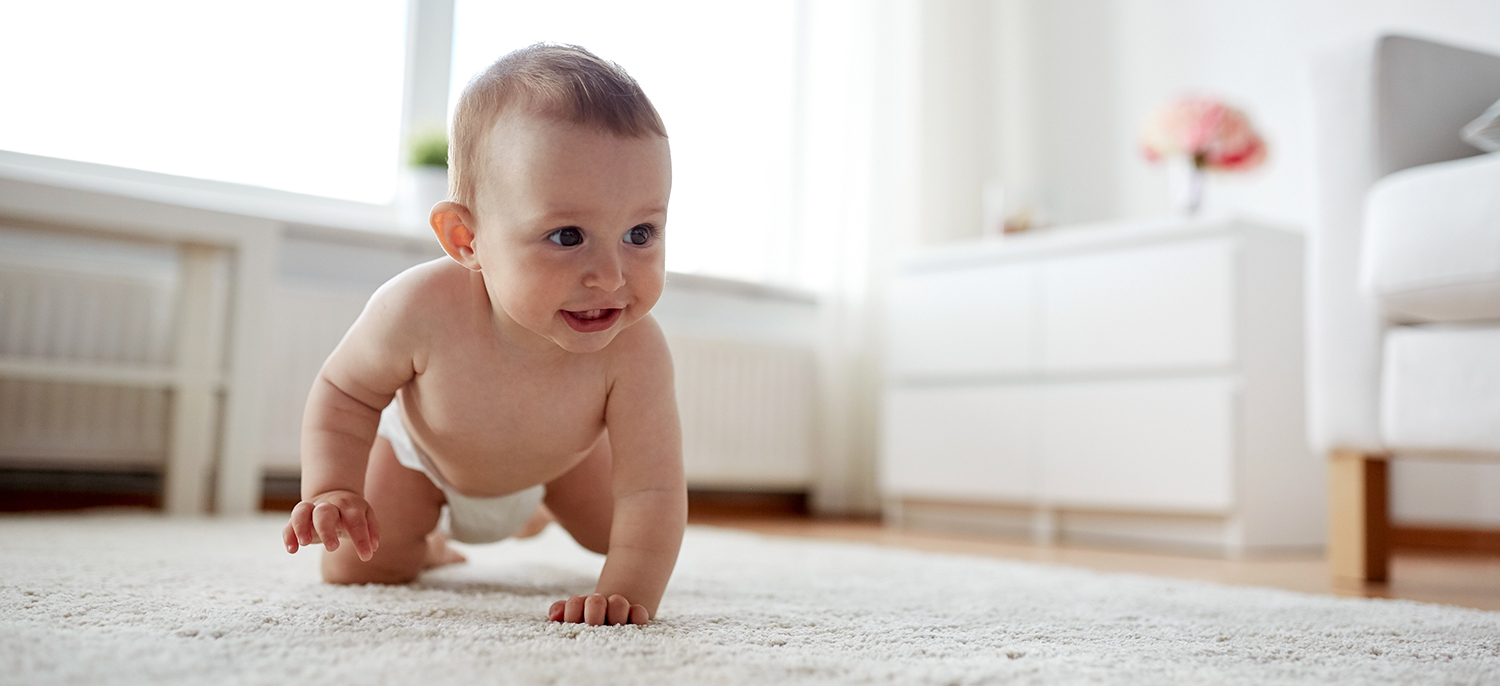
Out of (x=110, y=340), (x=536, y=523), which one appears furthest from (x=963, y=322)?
(x=110, y=340)

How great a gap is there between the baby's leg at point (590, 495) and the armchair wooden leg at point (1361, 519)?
0.97m

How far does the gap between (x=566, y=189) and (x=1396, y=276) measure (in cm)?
102

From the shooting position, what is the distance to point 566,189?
717 mm

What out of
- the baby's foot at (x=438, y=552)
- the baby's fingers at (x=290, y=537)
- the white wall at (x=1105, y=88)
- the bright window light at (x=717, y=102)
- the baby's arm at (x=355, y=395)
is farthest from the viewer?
→ the bright window light at (x=717, y=102)

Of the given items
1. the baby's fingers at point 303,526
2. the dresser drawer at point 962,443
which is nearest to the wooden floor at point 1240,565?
the dresser drawer at point 962,443

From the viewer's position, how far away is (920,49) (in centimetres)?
304

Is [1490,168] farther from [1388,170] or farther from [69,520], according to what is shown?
[69,520]

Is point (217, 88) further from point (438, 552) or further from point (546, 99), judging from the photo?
point (546, 99)

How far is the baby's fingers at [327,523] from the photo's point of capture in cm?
71

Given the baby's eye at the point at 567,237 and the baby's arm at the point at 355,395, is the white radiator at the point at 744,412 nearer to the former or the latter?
the baby's arm at the point at 355,395

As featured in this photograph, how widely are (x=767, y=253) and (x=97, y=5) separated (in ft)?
5.40

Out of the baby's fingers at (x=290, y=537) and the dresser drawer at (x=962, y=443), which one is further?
the dresser drawer at (x=962, y=443)

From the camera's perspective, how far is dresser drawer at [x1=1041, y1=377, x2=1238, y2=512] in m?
1.96

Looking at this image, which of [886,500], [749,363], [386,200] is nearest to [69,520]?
[386,200]
